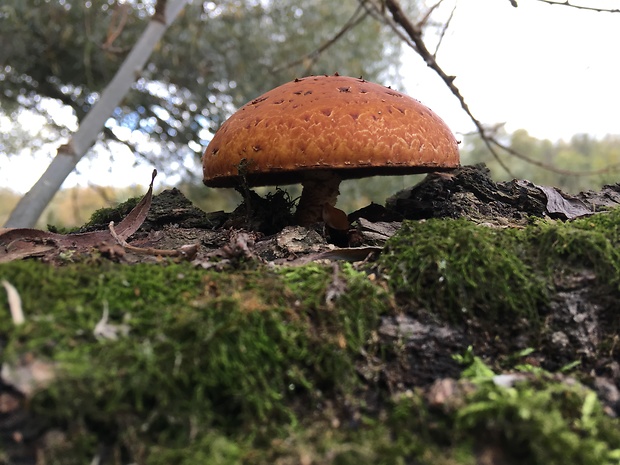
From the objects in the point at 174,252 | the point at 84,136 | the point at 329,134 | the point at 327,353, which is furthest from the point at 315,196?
the point at 84,136

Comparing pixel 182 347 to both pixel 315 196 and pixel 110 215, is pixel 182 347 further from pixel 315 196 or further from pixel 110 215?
pixel 110 215

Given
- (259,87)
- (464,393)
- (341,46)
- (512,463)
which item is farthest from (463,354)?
(341,46)

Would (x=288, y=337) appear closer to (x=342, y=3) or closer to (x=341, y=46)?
(x=341, y=46)

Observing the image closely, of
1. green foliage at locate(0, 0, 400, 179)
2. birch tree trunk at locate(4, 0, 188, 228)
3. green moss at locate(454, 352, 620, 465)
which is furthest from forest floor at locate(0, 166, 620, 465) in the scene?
green foliage at locate(0, 0, 400, 179)

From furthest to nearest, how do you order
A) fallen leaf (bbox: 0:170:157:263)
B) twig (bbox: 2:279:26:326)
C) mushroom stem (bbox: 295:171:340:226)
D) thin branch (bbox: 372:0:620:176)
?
thin branch (bbox: 372:0:620:176)
mushroom stem (bbox: 295:171:340:226)
fallen leaf (bbox: 0:170:157:263)
twig (bbox: 2:279:26:326)

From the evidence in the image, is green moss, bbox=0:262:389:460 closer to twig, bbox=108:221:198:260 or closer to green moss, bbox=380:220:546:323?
green moss, bbox=380:220:546:323

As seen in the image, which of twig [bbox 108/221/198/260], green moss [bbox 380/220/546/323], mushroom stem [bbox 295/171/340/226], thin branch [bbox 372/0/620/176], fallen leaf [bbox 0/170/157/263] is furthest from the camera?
thin branch [bbox 372/0/620/176]
